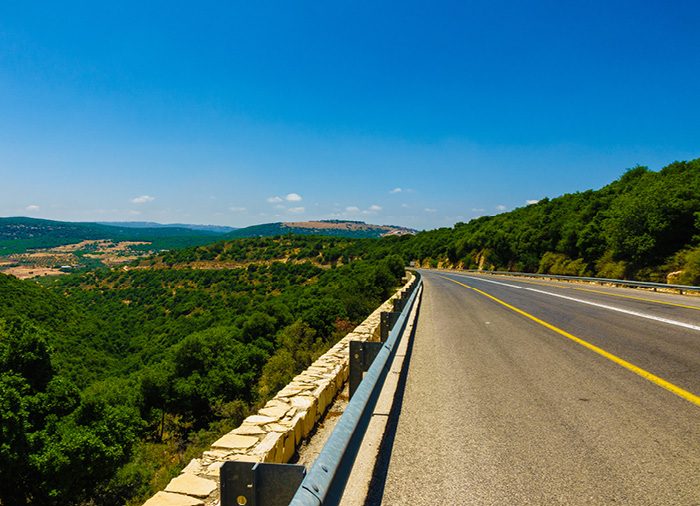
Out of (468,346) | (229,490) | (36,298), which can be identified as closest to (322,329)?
(468,346)

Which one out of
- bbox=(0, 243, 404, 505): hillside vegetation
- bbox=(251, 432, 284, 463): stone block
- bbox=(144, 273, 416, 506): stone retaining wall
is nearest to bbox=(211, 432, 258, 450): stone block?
bbox=(144, 273, 416, 506): stone retaining wall

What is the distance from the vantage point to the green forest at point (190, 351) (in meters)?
17.0

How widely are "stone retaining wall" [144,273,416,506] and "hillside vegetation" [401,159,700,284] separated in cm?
2727

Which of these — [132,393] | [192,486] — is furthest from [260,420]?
[132,393]

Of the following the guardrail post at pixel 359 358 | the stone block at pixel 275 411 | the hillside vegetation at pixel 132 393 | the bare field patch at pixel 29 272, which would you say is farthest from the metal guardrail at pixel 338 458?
the bare field patch at pixel 29 272

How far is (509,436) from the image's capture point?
149 inches

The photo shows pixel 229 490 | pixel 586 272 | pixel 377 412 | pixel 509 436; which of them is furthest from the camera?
pixel 586 272

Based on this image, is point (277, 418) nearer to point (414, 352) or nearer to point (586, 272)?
point (414, 352)

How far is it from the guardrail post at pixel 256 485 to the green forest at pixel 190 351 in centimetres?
514

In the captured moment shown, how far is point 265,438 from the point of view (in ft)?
11.9

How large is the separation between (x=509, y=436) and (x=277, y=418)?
2229mm

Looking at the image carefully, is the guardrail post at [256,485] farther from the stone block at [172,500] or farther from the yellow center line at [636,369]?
the yellow center line at [636,369]

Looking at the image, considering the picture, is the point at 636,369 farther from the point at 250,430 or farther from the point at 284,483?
the point at 284,483

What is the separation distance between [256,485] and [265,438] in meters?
2.00
